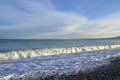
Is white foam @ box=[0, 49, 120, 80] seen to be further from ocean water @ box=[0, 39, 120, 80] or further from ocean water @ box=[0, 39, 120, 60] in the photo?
ocean water @ box=[0, 39, 120, 60]

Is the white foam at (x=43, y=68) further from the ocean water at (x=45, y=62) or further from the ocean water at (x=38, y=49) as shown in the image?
the ocean water at (x=38, y=49)

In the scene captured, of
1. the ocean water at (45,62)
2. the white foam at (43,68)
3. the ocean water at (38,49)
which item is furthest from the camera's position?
the ocean water at (38,49)

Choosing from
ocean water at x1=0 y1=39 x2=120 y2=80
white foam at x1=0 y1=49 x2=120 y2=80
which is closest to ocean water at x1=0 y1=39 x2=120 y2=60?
ocean water at x1=0 y1=39 x2=120 y2=80

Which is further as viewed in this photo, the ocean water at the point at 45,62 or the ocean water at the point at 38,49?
the ocean water at the point at 38,49

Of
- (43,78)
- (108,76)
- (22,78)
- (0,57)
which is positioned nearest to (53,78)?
(43,78)

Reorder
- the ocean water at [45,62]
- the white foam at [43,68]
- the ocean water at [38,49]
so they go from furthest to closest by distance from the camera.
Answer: the ocean water at [38,49], the ocean water at [45,62], the white foam at [43,68]

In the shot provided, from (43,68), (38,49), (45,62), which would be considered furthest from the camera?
(38,49)

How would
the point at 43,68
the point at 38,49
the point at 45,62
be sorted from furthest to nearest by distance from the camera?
the point at 38,49 → the point at 45,62 → the point at 43,68

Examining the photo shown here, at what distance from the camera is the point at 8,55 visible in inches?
1102

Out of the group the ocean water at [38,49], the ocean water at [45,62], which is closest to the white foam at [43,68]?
the ocean water at [45,62]

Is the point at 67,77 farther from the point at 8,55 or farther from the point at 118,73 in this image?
the point at 8,55

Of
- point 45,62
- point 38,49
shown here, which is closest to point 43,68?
point 45,62

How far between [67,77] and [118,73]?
2.52 metres

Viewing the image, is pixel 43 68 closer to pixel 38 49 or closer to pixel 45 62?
pixel 45 62
